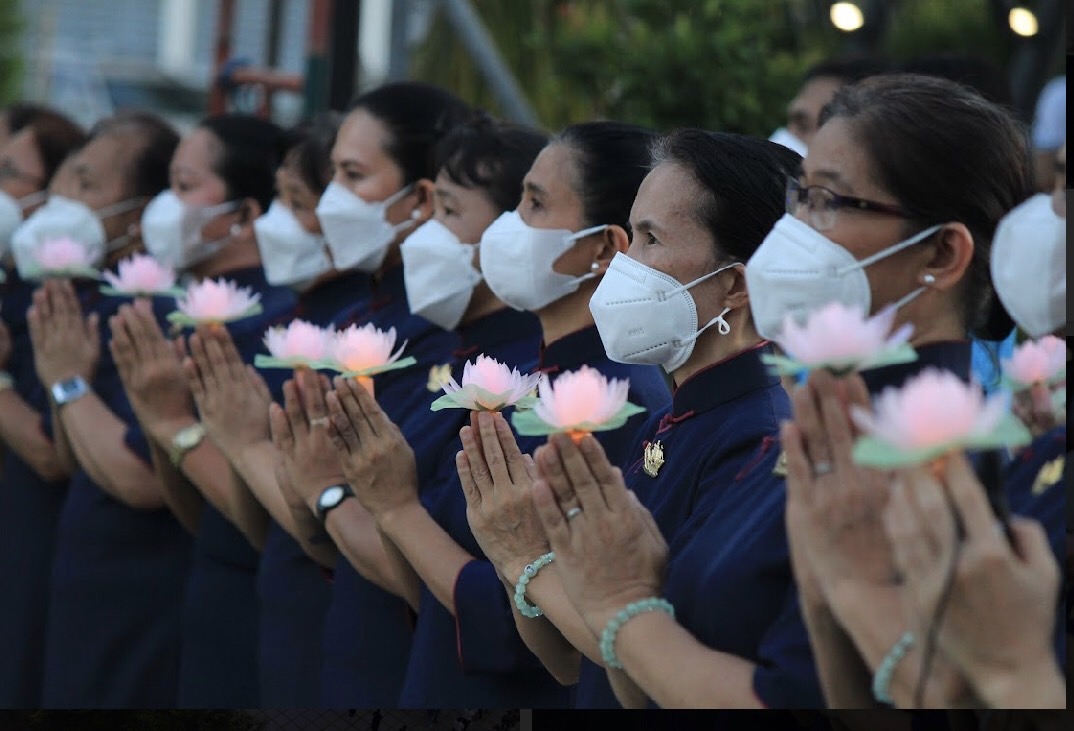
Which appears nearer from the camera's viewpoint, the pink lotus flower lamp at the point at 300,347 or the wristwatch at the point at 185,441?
the pink lotus flower lamp at the point at 300,347

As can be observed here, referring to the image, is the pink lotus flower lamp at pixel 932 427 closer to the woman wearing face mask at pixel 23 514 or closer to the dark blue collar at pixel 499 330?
the dark blue collar at pixel 499 330

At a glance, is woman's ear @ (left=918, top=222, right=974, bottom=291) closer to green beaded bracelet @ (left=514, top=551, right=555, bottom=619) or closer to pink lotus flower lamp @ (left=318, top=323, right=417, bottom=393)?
green beaded bracelet @ (left=514, top=551, right=555, bottom=619)

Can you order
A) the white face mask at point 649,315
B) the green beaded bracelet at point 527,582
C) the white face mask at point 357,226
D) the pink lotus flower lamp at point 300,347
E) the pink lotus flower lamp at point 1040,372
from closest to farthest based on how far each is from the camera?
1. the pink lotus flower lamp at point 1040,372
2. the green beaded bracelet at point 527,582
3. the white face mask at point 649,315
4. the pink lotus flower lamp at point 300,347
5. the white face mask at point 357,226

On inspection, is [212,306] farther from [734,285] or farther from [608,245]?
[734,285]

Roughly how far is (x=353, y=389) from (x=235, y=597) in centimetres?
150

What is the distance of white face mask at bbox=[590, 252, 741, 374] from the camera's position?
319 centimetres

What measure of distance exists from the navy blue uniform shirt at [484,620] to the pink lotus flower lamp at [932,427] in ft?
5.10

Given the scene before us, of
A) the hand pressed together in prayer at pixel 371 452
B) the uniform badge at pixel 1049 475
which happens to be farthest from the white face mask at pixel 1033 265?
the hand pressed together in prayer at pixel 371 452

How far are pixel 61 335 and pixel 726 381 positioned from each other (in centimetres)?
297

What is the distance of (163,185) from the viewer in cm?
634

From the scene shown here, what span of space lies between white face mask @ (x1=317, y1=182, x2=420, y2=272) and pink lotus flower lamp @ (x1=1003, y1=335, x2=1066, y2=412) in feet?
8.47

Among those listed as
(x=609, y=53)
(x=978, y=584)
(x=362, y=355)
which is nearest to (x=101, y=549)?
(x=362, y=355)

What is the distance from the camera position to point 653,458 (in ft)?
10.4

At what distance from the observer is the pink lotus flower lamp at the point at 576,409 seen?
8.75 ft
